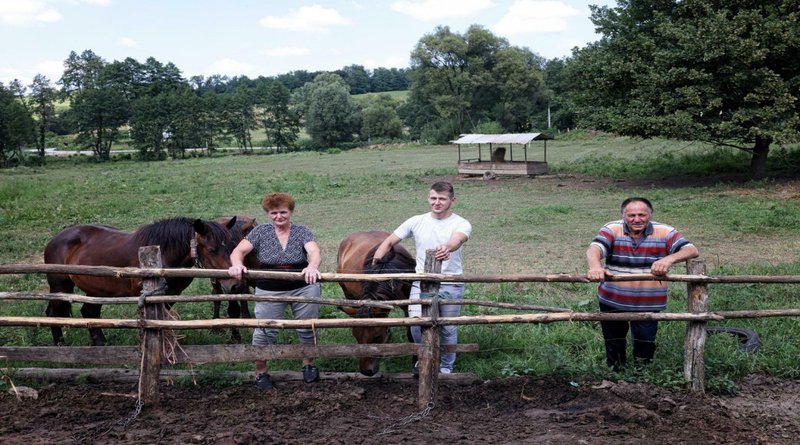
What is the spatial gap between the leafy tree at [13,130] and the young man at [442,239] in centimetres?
5125

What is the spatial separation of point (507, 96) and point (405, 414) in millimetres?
60112

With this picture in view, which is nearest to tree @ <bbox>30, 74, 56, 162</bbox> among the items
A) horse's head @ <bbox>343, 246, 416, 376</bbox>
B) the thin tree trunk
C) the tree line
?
the tree line

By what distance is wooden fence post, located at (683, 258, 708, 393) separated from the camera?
5.17 metres

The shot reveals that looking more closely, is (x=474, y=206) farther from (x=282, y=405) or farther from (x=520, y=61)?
(x=520, y=61)

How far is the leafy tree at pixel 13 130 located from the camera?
48438mm

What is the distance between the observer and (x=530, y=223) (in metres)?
15.6

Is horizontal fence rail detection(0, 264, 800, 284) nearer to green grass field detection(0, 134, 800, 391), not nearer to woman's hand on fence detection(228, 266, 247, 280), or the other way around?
woman's hand on fence detection(228, 266, 247, 280)

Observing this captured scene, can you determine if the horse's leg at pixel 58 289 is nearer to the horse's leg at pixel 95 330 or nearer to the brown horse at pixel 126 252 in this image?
the brown horse at pixel 126 252

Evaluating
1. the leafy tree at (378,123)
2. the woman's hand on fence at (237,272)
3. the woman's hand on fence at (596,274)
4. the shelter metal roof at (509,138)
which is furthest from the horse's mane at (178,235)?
the leafy tree at (378,123)

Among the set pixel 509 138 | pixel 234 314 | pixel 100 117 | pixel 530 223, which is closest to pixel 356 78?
pixel 100 117

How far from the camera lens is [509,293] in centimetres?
879

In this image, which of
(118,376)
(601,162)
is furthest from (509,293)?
(601,162)

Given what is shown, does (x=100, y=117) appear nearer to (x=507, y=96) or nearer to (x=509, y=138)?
(x=507, y=96)

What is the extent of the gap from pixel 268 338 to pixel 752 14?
18596 millimetres
